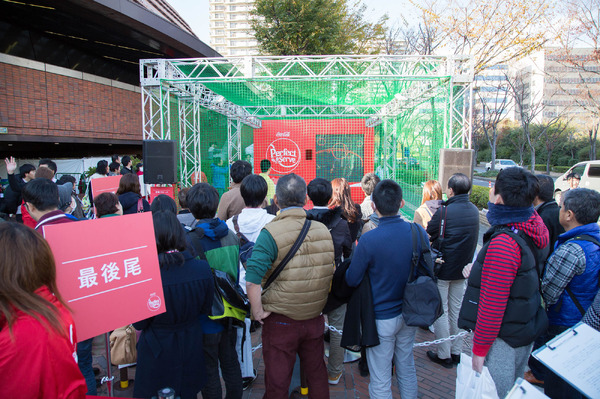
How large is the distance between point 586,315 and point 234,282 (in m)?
2.24

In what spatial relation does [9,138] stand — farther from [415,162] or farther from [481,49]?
[481,49]

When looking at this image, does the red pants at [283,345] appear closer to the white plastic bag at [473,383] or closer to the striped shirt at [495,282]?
the white plastic bag at [473,383]

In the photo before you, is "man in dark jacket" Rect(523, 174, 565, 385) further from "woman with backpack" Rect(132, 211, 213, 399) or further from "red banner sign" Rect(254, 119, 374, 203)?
"red banner sign" Rect(254, 119, 374, 203)

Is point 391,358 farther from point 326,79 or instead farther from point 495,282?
point 326,79

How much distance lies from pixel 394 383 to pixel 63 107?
11793 millimetres

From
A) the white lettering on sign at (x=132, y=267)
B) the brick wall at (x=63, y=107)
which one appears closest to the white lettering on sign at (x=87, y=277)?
the white lettering on sign at (x=132, y=267)

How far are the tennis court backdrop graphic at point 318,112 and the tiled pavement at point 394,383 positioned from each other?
4.77 metres

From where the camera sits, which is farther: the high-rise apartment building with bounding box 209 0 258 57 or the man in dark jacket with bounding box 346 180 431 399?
the high-rise apartment building with bounding box 209 0 258 57

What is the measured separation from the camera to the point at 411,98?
29.8ft

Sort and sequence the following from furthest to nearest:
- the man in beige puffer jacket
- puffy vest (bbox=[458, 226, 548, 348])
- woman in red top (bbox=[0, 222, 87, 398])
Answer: the man in beige puffer jacket < puffy vest (bbox=[458, 226, 548, 348]) < woman in red top (bbox=[0, 222, 87, 398])

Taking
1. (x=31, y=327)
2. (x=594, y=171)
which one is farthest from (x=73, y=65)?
(x=594, y=171)

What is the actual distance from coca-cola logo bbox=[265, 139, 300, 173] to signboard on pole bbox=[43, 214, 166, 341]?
11480 mm

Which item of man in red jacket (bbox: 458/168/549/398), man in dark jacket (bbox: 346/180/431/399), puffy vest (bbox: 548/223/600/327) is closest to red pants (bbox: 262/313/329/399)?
man in dark jacket (bbox: 346/180/431/399)

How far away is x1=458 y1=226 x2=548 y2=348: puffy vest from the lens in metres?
1.99
